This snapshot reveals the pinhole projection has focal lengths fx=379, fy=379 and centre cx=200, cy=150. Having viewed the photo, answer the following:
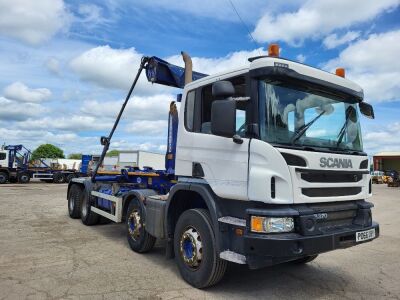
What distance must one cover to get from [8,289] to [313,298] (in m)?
3.79

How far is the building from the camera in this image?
177 feet

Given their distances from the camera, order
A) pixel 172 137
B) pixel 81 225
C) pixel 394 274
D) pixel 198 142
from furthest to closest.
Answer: pixel 81 225 < pixel 172 137 < pixel 394 274 < pixel 198 142

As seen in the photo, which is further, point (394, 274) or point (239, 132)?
point (394, 274)

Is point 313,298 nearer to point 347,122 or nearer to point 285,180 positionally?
point 285,180

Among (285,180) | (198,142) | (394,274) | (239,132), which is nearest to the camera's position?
(285,180)

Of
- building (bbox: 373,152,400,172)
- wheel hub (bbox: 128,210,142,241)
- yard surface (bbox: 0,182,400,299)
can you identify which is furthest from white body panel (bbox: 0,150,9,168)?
building (bbox: 373,152,400,172)

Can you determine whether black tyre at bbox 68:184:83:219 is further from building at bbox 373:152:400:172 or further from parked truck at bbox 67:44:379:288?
building at bbox 373:152:400:172

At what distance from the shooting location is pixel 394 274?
231 inches

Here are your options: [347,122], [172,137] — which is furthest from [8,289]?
[347,122]

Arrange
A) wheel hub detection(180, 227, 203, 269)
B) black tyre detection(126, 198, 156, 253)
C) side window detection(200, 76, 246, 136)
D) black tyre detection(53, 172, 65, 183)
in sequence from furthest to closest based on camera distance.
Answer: black tyre detection(53, 172, 65, 183)
black tyre detection(126, 198, 156, 253)
wheel hub detection(180, 227, 203, 269)
side window detection(200, 76, 246, 136)

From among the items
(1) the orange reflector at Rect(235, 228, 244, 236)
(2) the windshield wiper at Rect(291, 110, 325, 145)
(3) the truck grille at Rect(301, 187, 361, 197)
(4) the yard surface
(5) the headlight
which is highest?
(2) the windshield wiper at Rect(291, 110, 325, 145)

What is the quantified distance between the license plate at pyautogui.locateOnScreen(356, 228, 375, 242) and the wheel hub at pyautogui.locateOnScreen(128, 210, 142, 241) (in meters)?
3.57

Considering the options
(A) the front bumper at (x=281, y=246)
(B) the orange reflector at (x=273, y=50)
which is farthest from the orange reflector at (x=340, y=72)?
(A) the front bumper at (x=281, y=246)

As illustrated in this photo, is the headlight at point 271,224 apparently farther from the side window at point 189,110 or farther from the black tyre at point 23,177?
the black tyre at point 23,177
